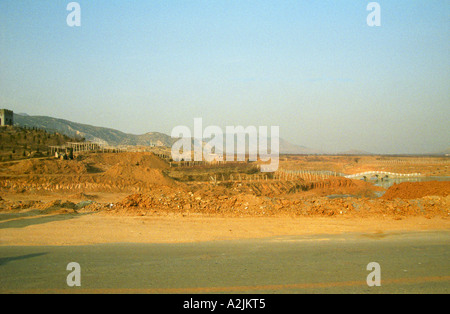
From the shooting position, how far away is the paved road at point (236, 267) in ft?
17.6

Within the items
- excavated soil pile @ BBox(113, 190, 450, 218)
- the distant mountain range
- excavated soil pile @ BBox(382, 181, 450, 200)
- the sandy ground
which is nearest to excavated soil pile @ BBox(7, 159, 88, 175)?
excavated soil pile @ BBox(113, 190, 450, 218)

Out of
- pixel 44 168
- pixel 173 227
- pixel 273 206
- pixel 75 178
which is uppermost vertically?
pixel 44 168

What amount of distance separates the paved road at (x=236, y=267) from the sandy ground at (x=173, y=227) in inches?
32.0

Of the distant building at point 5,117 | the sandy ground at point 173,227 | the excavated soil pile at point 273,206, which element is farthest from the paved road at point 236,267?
the distant building at point 5,117

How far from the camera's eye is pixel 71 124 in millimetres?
176750

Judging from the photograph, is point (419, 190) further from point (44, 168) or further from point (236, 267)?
point (44, 168)

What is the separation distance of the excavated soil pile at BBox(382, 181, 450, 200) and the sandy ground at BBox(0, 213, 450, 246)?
498cm

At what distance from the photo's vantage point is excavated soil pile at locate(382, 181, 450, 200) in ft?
54.0

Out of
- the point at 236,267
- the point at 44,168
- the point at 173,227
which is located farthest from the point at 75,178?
the point at 236,267

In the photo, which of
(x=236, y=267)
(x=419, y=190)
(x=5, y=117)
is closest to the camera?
(x=236, y=267)

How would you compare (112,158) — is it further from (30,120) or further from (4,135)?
(30,120)

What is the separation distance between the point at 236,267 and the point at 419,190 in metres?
15.1

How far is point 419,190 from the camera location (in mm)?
17672
